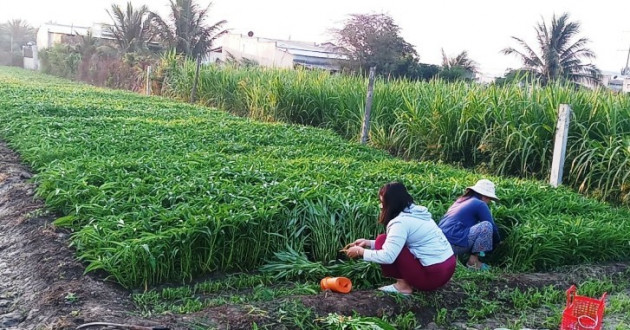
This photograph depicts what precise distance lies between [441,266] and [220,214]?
1.65 metres

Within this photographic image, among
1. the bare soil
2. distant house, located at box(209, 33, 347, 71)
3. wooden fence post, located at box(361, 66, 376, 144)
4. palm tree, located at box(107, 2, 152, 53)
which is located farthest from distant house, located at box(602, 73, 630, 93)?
palm tree, located at box(107, 2, 152, 53)

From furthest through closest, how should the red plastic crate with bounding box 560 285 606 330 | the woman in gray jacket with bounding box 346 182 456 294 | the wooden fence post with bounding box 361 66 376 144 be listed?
1. the wooden fence post with bounding box 361 66 376 144
2. the woman in gray jacket with bounding box 346 182 456 294
3. the red plastic crate with bounding box 560 285 606 330

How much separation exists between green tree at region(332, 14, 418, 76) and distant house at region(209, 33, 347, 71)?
81 centimetres

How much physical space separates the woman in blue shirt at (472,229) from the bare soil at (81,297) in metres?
0.40

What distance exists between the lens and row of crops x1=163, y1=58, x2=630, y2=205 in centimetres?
749

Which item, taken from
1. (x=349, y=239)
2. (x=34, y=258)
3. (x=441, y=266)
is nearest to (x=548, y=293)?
(x=441, y=266)

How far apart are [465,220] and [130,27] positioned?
95.3 feet

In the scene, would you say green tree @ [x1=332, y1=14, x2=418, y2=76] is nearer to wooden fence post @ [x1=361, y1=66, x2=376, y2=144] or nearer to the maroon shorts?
wooden fence post @ [x1=361, y1=66, x2=376, y2=144]

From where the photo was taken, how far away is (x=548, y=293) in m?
4.39

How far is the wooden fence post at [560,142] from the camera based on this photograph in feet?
24.3

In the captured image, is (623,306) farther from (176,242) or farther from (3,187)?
(3,187)

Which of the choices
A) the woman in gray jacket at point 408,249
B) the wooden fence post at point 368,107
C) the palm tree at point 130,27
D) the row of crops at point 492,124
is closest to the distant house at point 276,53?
the palm tree at point 130,27

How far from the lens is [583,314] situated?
343 centimetres

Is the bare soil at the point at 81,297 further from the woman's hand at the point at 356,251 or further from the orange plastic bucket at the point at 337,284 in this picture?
the woman's hand at the point at 356,251
